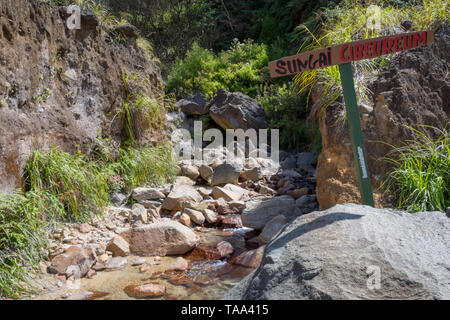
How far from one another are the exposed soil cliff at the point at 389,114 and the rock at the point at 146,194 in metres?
2.51

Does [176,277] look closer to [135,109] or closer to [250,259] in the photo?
[250,259]

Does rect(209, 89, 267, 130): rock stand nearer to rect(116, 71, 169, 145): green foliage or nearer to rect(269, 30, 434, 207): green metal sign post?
rect(116, 71, 169, 145): green foliage

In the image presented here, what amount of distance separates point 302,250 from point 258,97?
25.7 feet

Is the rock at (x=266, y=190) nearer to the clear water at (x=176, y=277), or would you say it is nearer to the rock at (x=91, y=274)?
the clear water at (x=176, y=277)

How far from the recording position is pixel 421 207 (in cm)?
324

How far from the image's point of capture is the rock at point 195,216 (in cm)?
523

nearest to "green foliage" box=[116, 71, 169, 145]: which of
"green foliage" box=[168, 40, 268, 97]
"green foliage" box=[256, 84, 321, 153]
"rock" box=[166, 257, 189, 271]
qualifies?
"rock" box=[166, 257, 189, 271]

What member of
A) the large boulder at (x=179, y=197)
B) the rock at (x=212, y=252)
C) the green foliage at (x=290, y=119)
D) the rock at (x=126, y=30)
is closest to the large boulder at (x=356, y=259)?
the rock at (x=212, y=252)

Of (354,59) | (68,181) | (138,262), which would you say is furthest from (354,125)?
(68,181)

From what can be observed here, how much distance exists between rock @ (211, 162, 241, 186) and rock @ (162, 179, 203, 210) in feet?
2.71

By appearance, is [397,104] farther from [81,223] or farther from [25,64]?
[25,64]

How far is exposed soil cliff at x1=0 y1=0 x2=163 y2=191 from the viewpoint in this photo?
13.7ft

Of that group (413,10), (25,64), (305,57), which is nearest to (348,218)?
(305,57)

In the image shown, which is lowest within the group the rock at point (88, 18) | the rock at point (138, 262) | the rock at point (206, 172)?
the rock at point (138, 262)
